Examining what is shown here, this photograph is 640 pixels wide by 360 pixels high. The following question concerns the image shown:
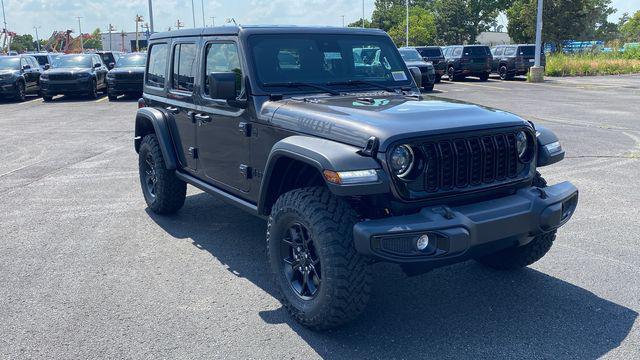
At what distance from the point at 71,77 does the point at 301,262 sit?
750 inches

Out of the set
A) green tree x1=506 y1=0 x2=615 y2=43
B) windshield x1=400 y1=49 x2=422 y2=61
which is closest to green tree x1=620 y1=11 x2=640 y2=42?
green tree x1=506 y1=0 x2=615 y2=43

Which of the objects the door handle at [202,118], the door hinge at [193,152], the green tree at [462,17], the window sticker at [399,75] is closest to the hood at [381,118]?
the window sticker at [399,75]

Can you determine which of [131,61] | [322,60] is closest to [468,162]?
[322,60]

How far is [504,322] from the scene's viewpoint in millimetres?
3947

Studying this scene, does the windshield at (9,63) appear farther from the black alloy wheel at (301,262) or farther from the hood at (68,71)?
the black alloy wheel at (301,262)

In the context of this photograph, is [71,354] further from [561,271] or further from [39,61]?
[39,61]

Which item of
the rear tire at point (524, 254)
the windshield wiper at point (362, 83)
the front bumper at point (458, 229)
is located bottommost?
the rear tire at point (524, 254)

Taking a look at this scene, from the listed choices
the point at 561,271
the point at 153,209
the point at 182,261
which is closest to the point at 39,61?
the point at 153,209

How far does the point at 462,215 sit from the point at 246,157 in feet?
6.19

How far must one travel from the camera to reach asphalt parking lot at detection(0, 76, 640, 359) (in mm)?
3680

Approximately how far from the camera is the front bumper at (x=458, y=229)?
3307 mm

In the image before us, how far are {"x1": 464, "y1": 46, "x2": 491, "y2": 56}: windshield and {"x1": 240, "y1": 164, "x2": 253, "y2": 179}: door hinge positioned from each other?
2536cm

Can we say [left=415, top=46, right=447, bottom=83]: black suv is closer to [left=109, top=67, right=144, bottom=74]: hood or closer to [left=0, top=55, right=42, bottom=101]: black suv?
[left=109, top=67, right=144, bottom=74]: hood

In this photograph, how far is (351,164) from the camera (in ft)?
11.3
